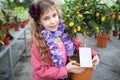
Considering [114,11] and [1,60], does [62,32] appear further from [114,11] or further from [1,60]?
[1,60]

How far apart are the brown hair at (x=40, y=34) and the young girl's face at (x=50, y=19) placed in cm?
3

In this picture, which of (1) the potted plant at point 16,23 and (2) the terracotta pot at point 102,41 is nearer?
(1) the potted plant at point 16,23

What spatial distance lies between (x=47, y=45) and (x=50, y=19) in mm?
183

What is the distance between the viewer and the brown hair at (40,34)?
1.38m

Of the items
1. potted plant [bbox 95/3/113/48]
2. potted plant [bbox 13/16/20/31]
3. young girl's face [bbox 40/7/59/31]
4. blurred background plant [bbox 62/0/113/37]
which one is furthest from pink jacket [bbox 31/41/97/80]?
potted plant [bbox 13/16/20/31]

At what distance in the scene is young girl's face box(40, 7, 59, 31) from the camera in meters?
1.37

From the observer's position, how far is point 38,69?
1.36 meters

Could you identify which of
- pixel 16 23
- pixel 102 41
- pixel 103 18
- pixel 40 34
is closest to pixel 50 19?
pixel 40 34

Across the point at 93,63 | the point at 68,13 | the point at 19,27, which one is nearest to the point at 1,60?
the point at 19,27

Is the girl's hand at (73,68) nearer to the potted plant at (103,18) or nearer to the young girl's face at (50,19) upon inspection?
the young girl's face at (50,19)

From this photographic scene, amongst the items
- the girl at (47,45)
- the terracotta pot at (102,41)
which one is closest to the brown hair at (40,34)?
the girl at (47,45)

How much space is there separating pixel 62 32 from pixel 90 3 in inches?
17.9

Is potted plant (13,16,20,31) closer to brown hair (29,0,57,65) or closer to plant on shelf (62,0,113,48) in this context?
plant on shelf (62,0,113,48)

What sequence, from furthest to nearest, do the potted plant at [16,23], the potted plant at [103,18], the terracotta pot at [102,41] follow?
the terracotta pot at [102,41] → the potted plant at [16,23] → the potted plant at [103,18]
